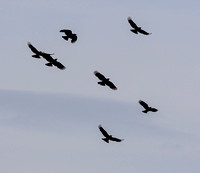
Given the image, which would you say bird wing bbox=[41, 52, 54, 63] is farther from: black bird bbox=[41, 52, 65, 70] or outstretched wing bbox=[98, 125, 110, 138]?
outstretched wing bbox=[98, 125, 110, 138]

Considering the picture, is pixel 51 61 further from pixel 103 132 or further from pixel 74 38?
pixel 103 132

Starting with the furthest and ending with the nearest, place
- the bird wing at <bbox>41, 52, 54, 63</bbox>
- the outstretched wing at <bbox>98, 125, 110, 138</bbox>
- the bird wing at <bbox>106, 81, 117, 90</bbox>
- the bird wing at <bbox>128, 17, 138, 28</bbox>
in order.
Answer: the outstretched wing at <bbox>98, 125, 110, 138</bbox>
the bird wing at <bbox>128, 17, 138, 28</bbox>
the bird wing at <bbox>106, 81, 117, 90</bbox>
the bird wing at <bbox>41, 52, 54, 63</bbox>

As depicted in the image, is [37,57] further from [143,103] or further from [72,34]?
[143,103]

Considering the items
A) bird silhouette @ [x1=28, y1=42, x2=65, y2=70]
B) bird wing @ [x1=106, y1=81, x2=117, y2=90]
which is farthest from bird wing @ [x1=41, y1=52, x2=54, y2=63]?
bird wing @ [x1=106, y1=81, x2=117, y2=90]

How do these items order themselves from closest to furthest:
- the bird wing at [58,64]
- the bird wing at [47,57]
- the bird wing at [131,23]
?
the bird wing at [47,57] → the bird wing at [58,64] → the bird wing at [131,23]

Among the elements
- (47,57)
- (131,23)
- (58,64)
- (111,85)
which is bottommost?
(111,85)

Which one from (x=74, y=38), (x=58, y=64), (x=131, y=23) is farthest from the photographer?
(x=131, y=23)

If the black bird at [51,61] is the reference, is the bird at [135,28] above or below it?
above

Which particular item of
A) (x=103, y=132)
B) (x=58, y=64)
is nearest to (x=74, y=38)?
(x=58, y=64)

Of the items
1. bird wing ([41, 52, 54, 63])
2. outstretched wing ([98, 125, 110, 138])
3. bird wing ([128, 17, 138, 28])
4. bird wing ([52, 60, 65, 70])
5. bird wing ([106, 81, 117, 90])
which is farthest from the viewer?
outstretched wing ([98, 125, 110, 138])

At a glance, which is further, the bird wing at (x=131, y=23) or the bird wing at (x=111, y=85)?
the bird wing at (x=131, y=23)

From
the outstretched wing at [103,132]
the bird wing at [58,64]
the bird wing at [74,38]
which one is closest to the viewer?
the bird wing at [74,38]

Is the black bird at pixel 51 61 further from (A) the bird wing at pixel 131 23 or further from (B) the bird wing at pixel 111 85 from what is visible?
(A) the bird wing at pixel 131 23

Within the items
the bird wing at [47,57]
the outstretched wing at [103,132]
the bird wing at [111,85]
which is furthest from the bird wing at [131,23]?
the outstretched wing at [103,132]
